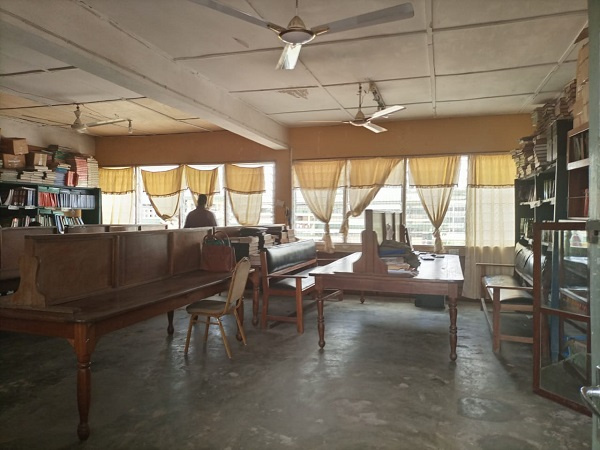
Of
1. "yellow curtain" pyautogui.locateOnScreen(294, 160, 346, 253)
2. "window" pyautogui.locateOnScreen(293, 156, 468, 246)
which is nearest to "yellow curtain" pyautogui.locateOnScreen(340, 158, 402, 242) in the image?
"window" pyautogui.locateOnScreen(293, 156, 468, 246)

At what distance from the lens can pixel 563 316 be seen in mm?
3191

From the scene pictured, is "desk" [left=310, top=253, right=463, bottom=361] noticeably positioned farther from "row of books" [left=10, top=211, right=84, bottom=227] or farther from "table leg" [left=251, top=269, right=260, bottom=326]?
"row of books" [left=10, top=211, right=84, bottom=227]

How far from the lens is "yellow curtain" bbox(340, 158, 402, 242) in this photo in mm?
7303

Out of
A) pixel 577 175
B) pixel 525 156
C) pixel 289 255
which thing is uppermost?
pixel 525 156

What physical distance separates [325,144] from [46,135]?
5.19 meters

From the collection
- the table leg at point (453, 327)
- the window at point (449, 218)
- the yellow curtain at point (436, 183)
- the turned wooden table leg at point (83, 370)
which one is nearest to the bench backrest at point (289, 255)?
the window at point (449, 218)

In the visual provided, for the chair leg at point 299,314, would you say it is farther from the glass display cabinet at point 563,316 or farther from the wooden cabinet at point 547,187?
the wooden cabinet at point 547,187

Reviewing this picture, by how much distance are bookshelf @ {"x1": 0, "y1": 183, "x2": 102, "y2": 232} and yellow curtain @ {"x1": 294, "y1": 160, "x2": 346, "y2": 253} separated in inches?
168

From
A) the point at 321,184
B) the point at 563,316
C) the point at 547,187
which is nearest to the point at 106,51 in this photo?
the point at 563,316

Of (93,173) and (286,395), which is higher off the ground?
(93,173)

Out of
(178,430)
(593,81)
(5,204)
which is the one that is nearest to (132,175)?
(5,204)

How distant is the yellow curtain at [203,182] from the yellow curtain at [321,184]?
5.33ft

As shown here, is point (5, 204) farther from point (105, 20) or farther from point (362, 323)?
point (362, 323)

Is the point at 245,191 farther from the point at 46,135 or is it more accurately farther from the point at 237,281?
the point at 237,281
